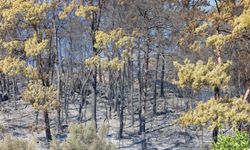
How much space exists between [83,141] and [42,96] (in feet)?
25.6

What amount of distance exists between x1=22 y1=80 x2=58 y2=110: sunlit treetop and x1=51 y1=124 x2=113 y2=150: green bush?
23.6 feet

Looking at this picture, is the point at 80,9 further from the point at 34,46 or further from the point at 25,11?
the point at 34,46

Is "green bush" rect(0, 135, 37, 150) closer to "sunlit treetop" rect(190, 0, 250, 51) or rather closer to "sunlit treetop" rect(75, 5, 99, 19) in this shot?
"sunlit treetop" rect(190, 0, 250, 51)

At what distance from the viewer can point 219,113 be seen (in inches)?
655

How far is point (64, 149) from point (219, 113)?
553cm

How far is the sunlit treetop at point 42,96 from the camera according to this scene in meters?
25.4

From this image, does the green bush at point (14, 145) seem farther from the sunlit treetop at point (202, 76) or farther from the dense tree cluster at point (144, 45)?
the sunlit treetop at point (202, 76)

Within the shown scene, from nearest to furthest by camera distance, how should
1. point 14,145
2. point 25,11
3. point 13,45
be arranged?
point 14,145, point 25,11, point 13,45

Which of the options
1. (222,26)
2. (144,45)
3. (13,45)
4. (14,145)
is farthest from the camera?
(144,45)

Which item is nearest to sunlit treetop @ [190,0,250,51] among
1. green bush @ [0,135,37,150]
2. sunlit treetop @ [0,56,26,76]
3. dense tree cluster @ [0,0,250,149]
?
Result: dense tree cluster @ [0,0,250,149]

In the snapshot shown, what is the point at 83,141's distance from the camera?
18156 mm

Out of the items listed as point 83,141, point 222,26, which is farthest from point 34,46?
point 222,26

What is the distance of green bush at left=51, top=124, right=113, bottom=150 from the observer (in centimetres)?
1762

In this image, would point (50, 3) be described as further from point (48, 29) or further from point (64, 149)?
point (64, 149)
